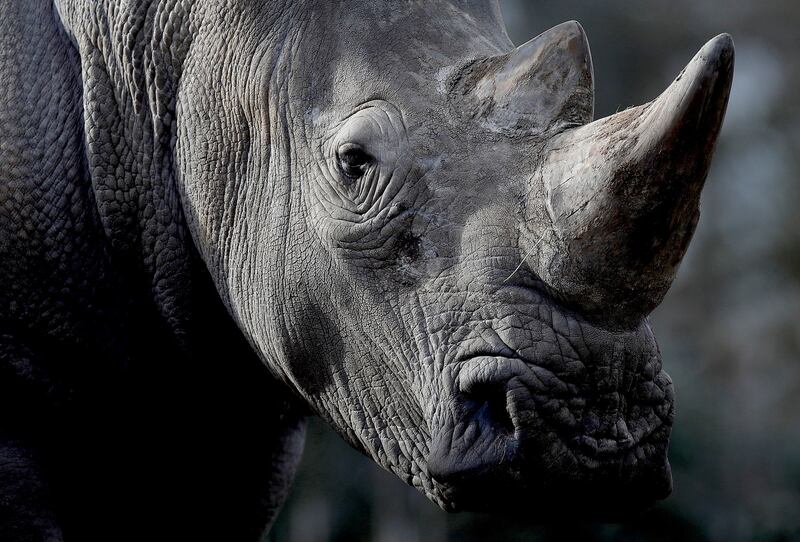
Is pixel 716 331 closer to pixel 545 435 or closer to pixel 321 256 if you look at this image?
pixel 321 256

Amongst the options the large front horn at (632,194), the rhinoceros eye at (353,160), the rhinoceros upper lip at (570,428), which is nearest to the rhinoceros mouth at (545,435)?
the rhinoceros upper lip at (570,428)

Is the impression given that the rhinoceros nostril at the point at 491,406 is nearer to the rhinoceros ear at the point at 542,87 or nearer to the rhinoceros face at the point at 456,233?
the rhinoceros face at the point at 456,233

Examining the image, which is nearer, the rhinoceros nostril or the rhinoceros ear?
the rhinoceros nostril

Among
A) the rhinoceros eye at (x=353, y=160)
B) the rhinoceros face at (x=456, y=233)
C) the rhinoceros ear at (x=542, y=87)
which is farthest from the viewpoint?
the rhinoceros eye at (x=353, y=160)

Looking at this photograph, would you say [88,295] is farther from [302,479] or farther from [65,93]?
[302,479]

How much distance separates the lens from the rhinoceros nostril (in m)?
2.47

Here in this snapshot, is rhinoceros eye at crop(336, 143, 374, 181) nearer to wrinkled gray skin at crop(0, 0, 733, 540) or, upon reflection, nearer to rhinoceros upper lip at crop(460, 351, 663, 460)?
wrinkled gray skin at crop(0, 0, 733, 540)

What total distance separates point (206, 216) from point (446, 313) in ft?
2.89

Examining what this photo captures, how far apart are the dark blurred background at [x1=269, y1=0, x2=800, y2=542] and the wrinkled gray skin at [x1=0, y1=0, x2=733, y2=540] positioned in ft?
13.7

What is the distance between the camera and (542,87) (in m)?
2.66

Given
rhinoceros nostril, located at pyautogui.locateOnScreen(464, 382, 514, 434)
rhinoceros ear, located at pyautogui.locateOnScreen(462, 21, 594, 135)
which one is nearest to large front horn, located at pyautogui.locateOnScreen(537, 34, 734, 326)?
rhinoceros ear, located at pyautogui.locateOnScreen(462, 21, 594, 135)

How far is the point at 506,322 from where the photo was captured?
2486mm

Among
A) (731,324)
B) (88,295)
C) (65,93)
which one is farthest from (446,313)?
(731,324)

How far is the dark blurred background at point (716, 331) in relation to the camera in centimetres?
817
